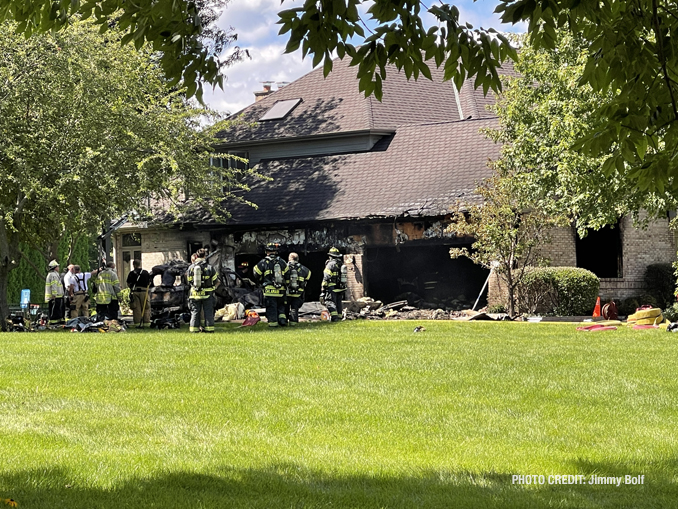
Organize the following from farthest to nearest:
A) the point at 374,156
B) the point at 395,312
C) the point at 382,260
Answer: the point at 374,156 → the point at 382,260 → the point at 395,312

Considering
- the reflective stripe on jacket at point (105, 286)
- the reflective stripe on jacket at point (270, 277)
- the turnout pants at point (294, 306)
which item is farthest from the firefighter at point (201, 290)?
the reflective stripe on jacket at point (105, 286)

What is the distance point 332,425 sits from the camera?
8.02 meters

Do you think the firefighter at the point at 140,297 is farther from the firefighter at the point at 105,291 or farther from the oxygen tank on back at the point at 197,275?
the oxygen tank on back at the point at 197,275

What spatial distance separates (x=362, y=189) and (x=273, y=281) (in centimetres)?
933

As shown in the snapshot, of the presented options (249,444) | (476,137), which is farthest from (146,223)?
(249,444)

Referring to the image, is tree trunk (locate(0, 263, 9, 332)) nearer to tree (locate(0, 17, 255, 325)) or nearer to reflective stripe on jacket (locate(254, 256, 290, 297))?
tree (locate(0, 17, 255, 325))

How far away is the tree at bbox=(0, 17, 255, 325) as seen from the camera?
21.3 meters

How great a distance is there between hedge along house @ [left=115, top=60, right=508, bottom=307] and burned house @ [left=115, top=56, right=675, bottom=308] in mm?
40

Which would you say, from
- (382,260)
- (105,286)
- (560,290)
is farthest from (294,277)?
(382,260)

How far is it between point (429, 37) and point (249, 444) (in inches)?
152

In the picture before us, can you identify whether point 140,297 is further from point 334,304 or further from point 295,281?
point 334,304

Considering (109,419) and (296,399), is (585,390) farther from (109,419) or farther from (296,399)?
(109,419)

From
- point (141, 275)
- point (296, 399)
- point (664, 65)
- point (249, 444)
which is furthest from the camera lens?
point (141, 275)

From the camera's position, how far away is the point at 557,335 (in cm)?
1766
